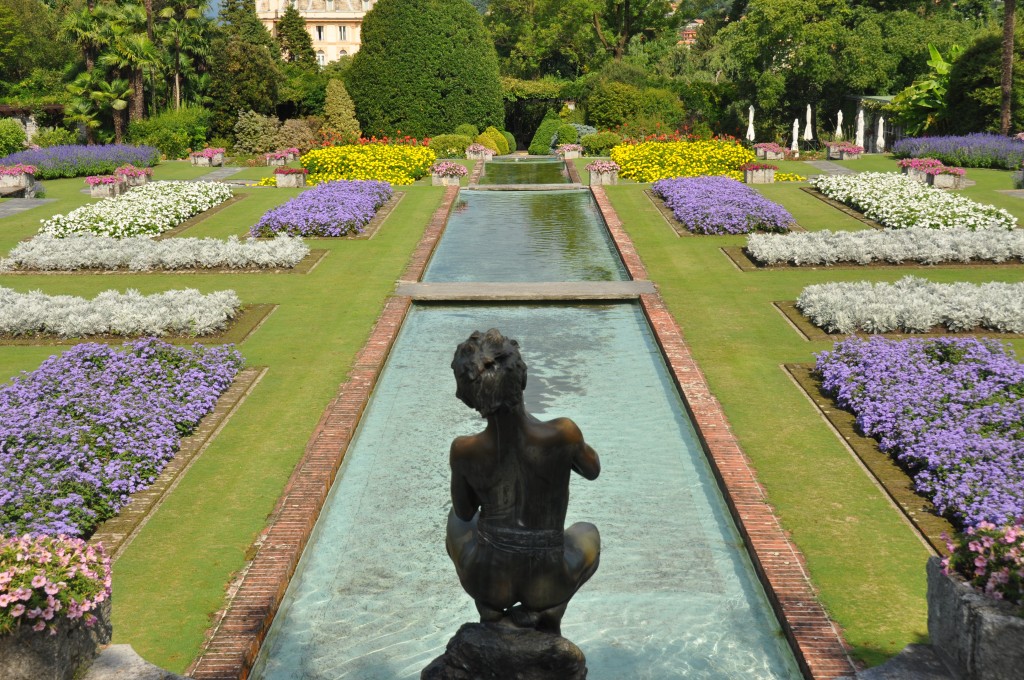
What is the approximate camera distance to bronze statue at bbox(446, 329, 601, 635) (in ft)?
16.4

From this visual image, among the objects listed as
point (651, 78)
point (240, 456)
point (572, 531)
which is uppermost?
point (651, 78)

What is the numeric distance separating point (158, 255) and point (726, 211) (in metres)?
12.8

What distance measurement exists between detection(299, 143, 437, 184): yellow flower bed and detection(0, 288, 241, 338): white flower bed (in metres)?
17.4

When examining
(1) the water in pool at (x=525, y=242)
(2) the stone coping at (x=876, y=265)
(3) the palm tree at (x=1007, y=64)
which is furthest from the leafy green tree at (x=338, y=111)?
(2) the stone coping at (x=876, y=265)

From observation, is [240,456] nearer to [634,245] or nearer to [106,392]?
[106,392]

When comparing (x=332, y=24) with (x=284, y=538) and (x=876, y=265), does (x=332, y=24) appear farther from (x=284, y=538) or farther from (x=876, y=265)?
(x=284, y=538)

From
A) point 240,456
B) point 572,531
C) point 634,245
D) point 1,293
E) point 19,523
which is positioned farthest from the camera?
point 634,245

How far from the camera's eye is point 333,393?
1365 centimetres

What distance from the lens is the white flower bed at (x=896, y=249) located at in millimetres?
20984

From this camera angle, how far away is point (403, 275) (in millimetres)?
20516

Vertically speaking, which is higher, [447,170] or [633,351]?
[447,170]

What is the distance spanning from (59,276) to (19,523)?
13.5m

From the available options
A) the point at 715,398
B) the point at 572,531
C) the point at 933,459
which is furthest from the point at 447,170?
the point at 572,531

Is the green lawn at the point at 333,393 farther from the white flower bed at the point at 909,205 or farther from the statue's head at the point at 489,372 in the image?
the statue's head at the point at 489,372
